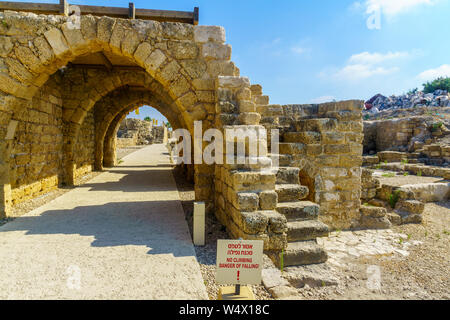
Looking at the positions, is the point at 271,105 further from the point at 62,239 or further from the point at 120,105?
the point at 120,105

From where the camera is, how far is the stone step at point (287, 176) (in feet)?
13.2

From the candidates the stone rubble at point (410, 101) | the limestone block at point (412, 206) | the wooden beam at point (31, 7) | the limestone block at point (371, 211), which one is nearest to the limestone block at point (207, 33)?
the wooden beam at point (31, 7)

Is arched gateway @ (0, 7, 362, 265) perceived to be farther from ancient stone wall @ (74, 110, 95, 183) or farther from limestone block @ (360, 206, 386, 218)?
ancient stone wall @ (74, 110, 95, 183)

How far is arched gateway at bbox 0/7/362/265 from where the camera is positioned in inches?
130

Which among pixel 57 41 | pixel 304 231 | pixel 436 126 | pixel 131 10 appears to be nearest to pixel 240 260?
pixel 304 231

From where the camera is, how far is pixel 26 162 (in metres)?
4.98

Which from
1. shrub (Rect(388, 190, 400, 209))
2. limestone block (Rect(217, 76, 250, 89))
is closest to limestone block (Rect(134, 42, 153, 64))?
limestone block (Rect(217, 76, 250, 89))

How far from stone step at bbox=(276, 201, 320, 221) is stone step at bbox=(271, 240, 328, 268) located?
41 centimetres

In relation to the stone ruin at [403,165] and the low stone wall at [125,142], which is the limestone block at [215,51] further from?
the low stone wall at [125,142]

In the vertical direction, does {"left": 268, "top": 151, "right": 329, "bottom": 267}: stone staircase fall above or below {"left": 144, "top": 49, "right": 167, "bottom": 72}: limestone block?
below

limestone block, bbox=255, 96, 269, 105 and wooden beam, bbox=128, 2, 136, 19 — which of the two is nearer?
wooden beam, bbox=128, 2, 136, 19

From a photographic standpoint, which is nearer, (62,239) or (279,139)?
(62,239)
